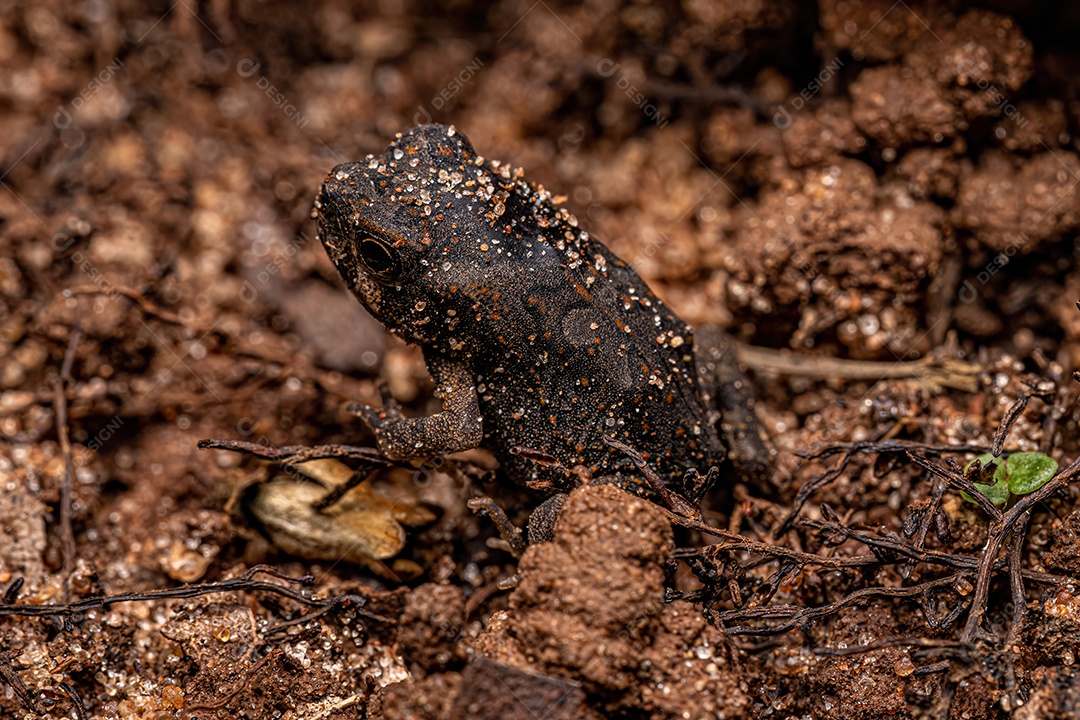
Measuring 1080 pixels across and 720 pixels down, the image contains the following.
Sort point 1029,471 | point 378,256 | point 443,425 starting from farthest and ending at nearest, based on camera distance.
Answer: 1. point 443,425
2. point 378,256
3. point 1029,471

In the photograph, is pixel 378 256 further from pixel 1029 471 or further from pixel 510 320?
pixel 1029 471

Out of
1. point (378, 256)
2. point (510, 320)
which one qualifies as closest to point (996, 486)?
point (510, 320)

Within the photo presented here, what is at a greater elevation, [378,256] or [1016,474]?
[378,256]

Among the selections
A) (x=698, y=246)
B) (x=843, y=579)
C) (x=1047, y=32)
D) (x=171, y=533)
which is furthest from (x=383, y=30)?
(x=843, y=579)

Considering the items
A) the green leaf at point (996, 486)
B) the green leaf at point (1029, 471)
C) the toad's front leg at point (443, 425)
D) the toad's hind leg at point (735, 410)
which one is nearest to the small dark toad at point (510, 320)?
the toad's front leg at point (443, 425)

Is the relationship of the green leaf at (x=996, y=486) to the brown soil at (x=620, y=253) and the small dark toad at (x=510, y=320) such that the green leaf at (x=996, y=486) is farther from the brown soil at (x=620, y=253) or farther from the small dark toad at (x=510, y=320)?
the small dark toad at (x=510, y=320)

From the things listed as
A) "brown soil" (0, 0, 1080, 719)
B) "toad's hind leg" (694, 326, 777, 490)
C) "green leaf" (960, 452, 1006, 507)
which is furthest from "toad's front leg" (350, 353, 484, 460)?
"green leaf" (960, 452, 1006, 507)
